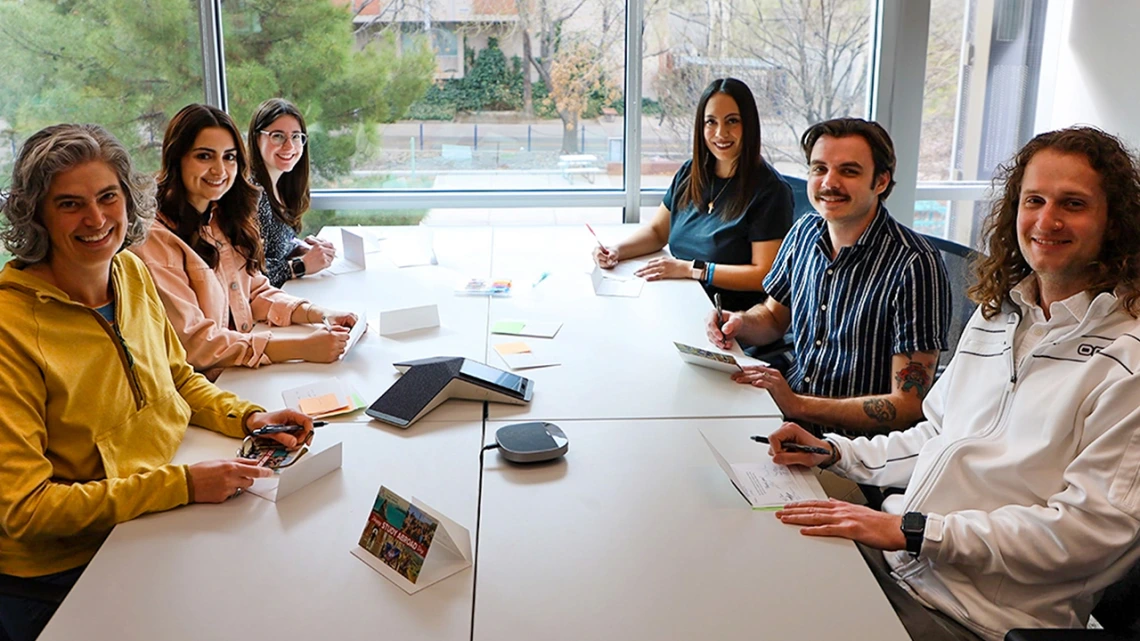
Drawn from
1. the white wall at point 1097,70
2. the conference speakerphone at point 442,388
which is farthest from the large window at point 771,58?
the conference speakerphone at point 442,388

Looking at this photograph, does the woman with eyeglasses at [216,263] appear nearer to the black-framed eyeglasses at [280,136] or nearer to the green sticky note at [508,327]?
the green sticky note at [508,327]

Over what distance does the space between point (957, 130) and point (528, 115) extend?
6.75 feet

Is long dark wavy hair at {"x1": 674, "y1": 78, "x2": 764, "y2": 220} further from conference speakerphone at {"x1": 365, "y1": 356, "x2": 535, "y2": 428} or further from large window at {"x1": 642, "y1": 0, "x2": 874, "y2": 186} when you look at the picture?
conference speakerphone at {"x1": 365, "y1": 356, "x2": 535, "y2": 428}

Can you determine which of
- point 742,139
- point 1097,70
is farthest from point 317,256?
point 1097,70

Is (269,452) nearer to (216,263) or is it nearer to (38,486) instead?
(38,486)

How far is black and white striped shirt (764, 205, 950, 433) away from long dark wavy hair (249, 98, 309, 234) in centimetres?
206

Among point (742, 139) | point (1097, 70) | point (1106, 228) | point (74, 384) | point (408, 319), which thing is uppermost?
point (1097, 70)

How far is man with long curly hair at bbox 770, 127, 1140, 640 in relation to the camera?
1.54 meters

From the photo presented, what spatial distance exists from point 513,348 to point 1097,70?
9.29 ft

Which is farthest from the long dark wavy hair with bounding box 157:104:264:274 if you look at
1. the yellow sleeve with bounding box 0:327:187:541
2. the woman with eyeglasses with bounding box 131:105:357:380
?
the yellow sleeve with bounding box 0:327:187:541

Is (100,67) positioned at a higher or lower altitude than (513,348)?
higher

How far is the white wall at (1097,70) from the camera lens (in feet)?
12.0

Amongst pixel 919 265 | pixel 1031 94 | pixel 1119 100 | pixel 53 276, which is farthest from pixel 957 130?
pixel 53 276

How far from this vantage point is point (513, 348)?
2660 millimetres
